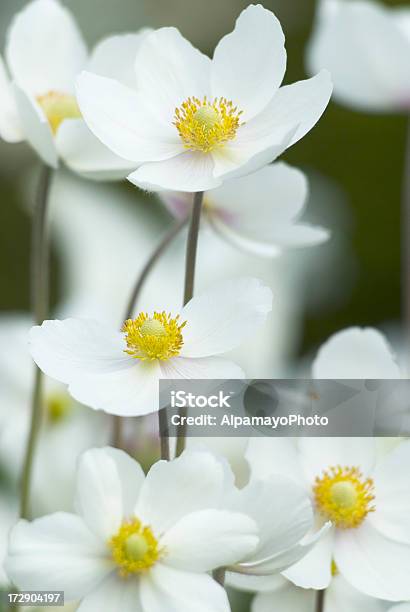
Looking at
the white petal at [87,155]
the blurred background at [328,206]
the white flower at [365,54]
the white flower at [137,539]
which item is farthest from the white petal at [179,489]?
the blurred background at [328,206]

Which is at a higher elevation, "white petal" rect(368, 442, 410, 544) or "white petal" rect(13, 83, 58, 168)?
"white petal" rect(13, 83, 58, 168)

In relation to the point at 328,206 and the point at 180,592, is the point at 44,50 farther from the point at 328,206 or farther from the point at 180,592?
the point at 328,206

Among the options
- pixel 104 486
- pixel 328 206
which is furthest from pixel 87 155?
pixel 328 206

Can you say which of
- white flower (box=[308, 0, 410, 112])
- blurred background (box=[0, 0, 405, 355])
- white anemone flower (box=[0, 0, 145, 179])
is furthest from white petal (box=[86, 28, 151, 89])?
blurred background (box=[0, 0, 405, 355])

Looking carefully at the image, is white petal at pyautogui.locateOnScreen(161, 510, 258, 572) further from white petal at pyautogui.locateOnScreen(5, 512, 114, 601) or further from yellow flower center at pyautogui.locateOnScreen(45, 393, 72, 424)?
yellow flower center at pyautogui.locateOnScreen(45, 393, 72, 424)

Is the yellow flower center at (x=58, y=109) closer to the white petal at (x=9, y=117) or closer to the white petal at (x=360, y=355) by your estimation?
the white petal at (x=9, y=117)

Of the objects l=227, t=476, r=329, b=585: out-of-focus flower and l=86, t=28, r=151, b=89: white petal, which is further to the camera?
l=86, t=28, r=151, b=89: white petal
